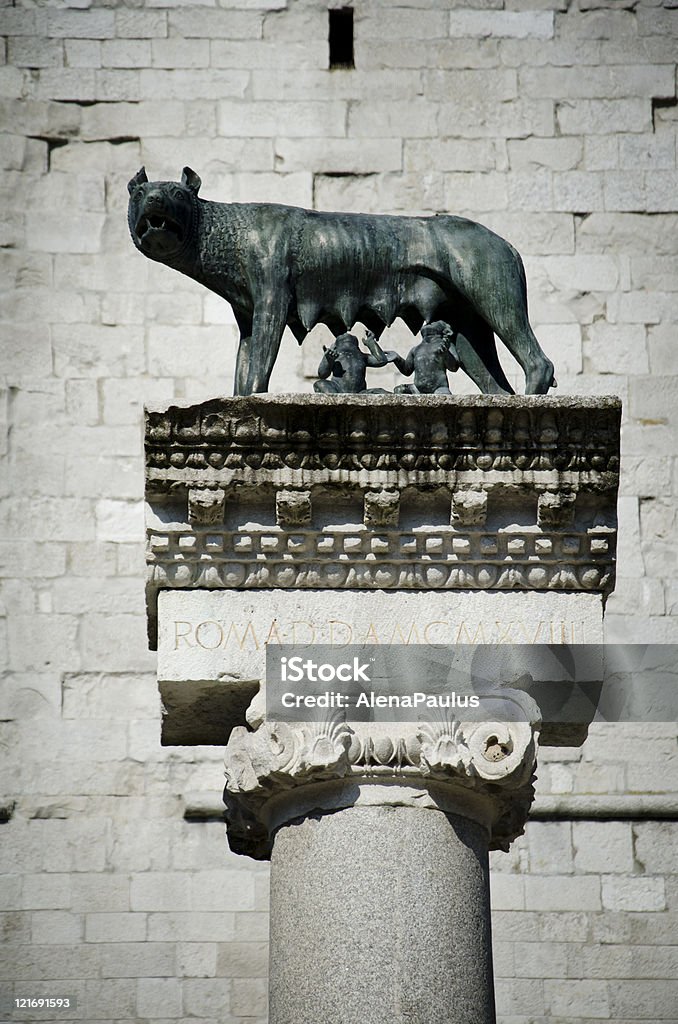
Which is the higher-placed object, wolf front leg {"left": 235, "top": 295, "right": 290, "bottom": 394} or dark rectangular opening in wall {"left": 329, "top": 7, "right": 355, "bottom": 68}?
dark rectangular opening in wall {"left": 329, "top": 7, "right": 355, "bottom": 68}

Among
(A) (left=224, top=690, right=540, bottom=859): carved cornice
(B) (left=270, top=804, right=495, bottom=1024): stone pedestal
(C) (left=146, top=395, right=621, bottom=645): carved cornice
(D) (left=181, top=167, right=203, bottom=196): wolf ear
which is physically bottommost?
(B) (left=270, top=804, right=495, bottom=1024): stone pedestal

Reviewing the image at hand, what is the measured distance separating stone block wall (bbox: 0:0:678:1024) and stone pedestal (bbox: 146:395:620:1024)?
11.4ft

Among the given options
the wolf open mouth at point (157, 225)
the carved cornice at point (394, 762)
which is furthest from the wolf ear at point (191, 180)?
the carved cornice at point (394, 762)

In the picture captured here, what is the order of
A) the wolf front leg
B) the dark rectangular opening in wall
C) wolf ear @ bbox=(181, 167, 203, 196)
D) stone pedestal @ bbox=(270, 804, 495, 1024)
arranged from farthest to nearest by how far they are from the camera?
the dark rectangular opening in wall → wolf ear @ bbox=(181, 167, 203, 196) → the wolf front leg → stone pedestal @ bbox=(270, 804, 495, 1024)

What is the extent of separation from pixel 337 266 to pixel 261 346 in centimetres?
42

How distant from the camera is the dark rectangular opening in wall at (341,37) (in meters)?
10.8

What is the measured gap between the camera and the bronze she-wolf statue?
20.9 feet

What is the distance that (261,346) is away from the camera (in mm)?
6270

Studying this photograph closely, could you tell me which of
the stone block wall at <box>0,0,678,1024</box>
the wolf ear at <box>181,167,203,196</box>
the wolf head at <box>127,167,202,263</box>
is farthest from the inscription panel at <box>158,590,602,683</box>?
the stone block wall at <box>0,0,678,1024</box>

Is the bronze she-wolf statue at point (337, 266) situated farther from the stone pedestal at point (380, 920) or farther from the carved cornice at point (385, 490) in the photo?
the stone pedestal at point (380, 920)

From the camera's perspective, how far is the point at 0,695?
9.60 metres

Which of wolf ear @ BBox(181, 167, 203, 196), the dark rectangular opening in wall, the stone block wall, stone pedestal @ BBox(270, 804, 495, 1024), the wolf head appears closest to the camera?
stone pedestal @ BBox(270, 804, 495, 1024)

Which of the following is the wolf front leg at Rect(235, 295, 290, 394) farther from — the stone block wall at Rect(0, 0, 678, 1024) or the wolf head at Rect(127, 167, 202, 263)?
the stone block wall at Rect(0, 0, 678, 1024)

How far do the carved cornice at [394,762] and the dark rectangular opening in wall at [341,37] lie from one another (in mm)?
6051
